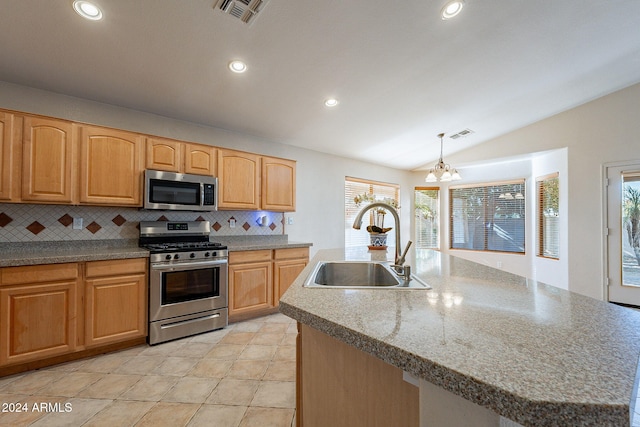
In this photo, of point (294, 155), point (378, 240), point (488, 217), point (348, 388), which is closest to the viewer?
point (348, 388)

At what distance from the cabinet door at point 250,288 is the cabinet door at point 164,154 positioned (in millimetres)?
1223

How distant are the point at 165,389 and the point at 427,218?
5554mm

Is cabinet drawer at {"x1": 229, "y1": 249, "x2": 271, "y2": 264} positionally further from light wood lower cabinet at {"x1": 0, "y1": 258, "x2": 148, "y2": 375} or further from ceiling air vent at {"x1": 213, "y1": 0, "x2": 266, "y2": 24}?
ceiling air vent at {"x1": 213, "y1": 0, "x2": 266, "y2": 24}

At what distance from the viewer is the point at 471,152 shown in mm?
5230

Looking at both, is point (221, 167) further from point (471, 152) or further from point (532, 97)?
point (471, 152)

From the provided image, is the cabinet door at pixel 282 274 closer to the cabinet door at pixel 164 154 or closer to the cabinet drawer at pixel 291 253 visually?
the cabinet drawer at pixel 291 253

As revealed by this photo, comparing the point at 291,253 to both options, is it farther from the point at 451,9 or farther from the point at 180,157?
the point at 451,9

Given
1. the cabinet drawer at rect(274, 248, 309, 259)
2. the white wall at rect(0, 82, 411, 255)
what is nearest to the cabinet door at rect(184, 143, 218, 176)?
the white wall at rect(0, 82, 411, 255)

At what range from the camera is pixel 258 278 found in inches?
130

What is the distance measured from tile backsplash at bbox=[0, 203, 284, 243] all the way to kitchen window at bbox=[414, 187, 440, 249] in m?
4.24

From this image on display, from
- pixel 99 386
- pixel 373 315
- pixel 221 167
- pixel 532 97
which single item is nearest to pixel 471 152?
pixel 532 97

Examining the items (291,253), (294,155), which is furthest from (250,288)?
(294,155)

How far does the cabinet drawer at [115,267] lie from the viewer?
2.33m

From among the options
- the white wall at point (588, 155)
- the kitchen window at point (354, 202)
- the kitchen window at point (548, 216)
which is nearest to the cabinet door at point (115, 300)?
the kitchen window at point (354, 202)
